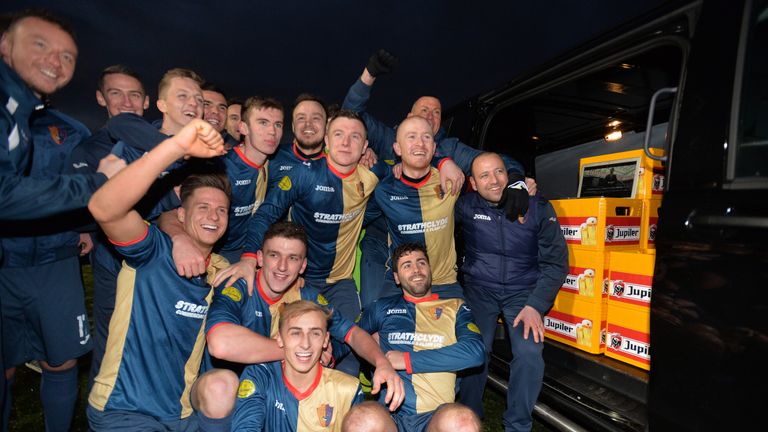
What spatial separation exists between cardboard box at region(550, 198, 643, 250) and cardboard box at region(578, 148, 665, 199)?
0.57ft

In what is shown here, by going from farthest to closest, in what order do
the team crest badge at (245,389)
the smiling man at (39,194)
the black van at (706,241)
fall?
the team crest badge at (245,389) → the smiling man at (39,194) → the black van at (706,241)

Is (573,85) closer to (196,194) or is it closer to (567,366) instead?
(567,366)

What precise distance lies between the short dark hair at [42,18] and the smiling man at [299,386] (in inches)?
72.3

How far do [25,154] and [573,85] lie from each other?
3734 millimetres

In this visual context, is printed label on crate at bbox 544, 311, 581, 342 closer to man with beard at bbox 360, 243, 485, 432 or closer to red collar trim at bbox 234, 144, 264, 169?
man with beard at bbox 360, 243, 485, 432

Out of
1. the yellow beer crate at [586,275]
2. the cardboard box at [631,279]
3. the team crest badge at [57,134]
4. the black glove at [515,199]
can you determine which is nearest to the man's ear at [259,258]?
the team crest badge at [57,134]

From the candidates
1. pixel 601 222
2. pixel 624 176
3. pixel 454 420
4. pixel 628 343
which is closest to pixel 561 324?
pixel 628 343

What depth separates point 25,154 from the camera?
1.84 m

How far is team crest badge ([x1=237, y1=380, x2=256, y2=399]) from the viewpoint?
210cm

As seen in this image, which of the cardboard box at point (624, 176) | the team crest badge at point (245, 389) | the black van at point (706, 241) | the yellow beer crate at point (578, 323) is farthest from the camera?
the cardboard box at point (624, 176)

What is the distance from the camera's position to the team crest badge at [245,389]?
210cm

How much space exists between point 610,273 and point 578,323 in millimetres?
377

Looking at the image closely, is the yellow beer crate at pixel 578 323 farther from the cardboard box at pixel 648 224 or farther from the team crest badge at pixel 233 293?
the team crest badge at pixel 233 293

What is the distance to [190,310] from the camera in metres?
2.24
